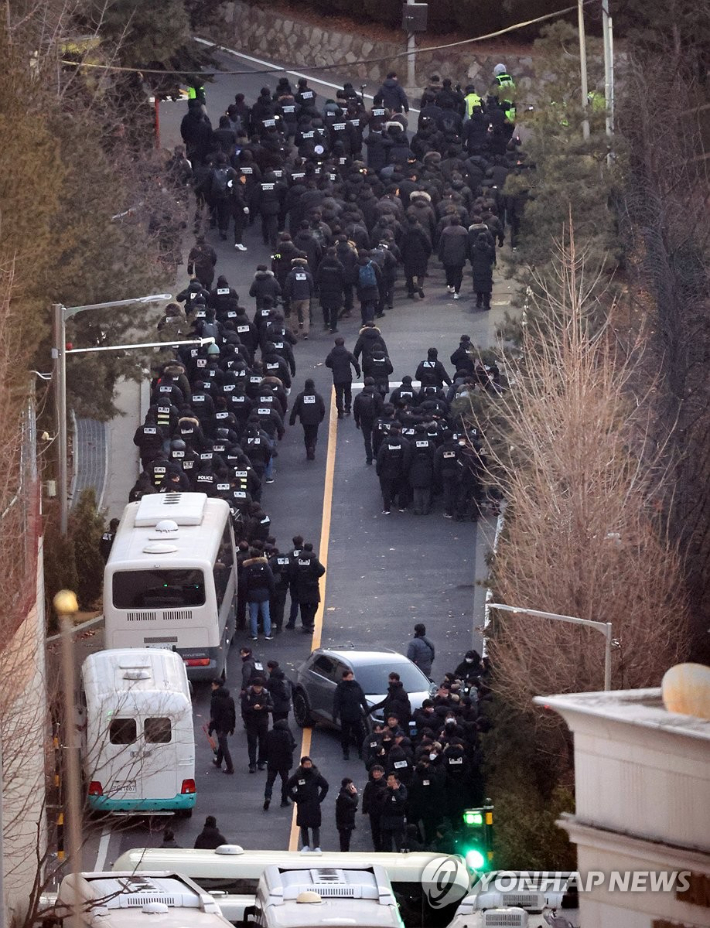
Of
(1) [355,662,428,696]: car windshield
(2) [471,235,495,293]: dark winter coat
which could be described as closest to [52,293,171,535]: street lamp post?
(1) [355,662,428,696]: car windshield

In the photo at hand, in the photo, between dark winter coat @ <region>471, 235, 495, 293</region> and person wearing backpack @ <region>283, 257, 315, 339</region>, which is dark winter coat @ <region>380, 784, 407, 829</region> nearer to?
person wearing backpack @ <region>283, 257, 315, 339</region>

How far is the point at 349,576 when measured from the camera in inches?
1417

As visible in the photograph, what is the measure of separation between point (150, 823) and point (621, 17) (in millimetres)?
40303

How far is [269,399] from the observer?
38594mm

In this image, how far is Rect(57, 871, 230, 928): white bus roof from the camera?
2084 cm

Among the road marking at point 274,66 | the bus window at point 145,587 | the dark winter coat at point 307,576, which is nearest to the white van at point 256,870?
the bus window at point 145,587

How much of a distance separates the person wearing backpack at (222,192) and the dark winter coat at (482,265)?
239 inches

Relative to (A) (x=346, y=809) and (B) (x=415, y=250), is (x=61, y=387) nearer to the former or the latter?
(A) (x=346, y=809)

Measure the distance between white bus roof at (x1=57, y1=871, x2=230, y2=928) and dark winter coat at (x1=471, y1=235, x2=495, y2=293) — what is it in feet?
80.4

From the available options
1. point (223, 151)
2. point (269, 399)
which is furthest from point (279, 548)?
point (223, 151)

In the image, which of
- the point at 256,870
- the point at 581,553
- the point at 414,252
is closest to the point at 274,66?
the point at 414,252

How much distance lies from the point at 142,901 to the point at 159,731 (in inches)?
243

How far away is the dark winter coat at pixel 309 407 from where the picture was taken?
38.7m

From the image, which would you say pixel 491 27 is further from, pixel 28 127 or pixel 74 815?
pixel 74 815
